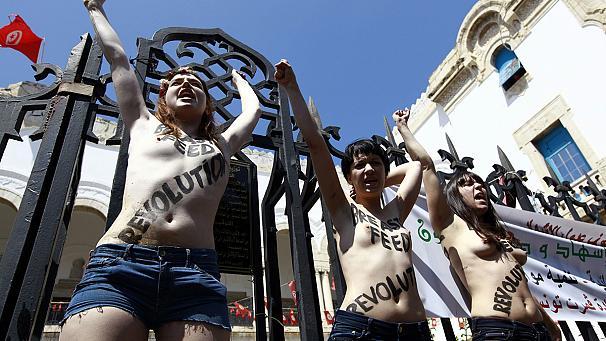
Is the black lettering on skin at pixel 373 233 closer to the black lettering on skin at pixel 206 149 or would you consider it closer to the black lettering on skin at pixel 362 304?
the black lettering on skin at pixel 362 304

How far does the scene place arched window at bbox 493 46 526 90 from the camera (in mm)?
14006

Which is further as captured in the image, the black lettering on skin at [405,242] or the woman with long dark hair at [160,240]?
the black lettering on skin at [405,242]

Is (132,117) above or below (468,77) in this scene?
below

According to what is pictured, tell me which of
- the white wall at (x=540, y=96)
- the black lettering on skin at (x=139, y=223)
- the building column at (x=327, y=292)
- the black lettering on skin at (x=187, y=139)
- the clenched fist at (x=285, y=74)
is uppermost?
the white wall at (x=540, y=96)

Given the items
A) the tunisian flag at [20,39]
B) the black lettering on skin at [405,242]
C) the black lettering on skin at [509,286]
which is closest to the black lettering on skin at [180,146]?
the black lettering on skin at [405,242]

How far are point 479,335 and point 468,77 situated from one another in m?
14.9

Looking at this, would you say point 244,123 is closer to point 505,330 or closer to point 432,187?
point 432,187

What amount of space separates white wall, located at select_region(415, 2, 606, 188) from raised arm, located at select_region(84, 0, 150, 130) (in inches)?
504

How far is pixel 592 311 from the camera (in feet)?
14.4

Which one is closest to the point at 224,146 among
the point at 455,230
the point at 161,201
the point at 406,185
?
the point at 161,201

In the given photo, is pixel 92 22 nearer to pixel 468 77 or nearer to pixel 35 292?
pixel 35 292

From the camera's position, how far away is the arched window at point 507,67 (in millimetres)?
14006

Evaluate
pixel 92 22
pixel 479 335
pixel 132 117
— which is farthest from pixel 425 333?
pixel 92 22

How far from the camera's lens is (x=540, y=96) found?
43.1ft
